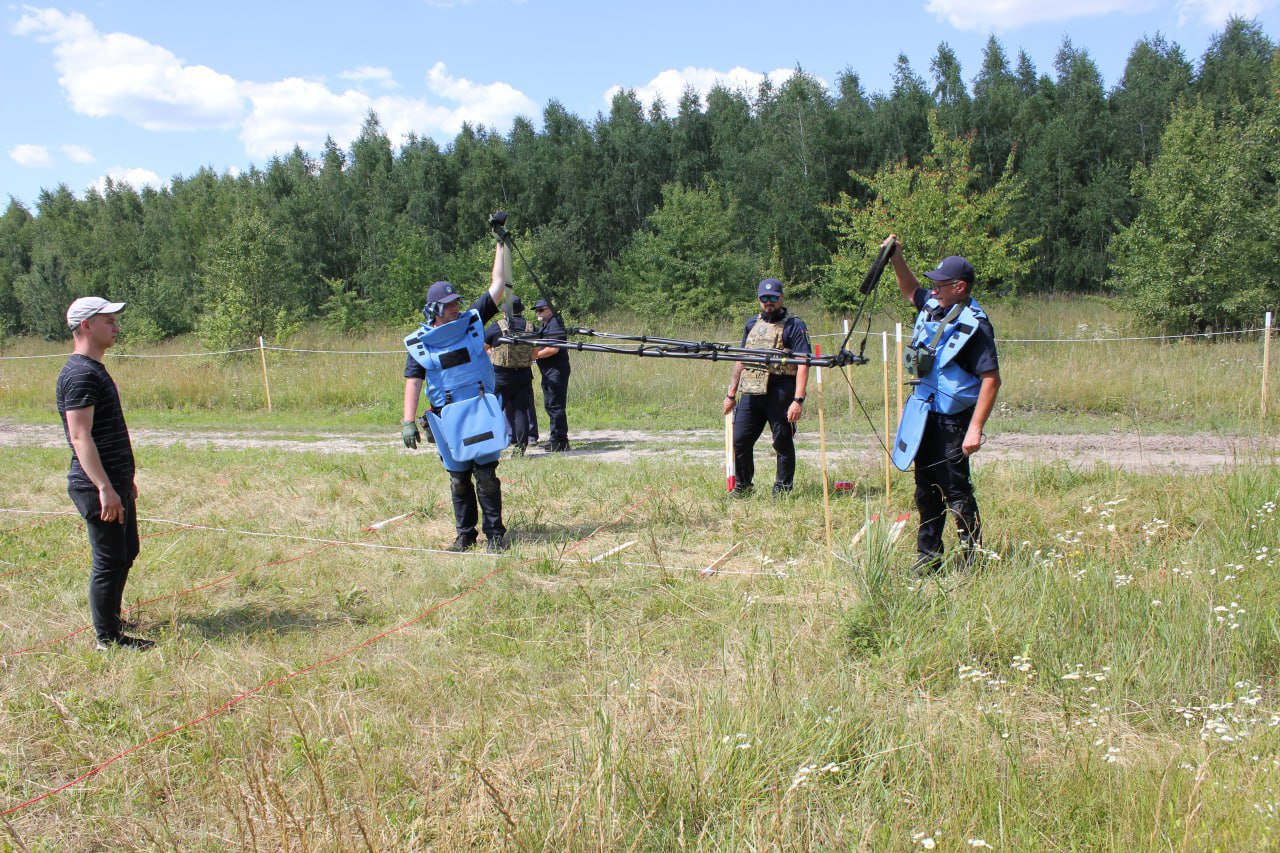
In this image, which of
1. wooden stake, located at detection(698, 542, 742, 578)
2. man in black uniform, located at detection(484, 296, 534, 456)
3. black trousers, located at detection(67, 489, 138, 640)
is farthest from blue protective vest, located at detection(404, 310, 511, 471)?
man in black uniform, located at detection(484, 296, 534, 456)

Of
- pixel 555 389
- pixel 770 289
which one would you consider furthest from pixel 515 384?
pixel 770 289

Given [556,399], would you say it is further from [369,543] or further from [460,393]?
[460,393]

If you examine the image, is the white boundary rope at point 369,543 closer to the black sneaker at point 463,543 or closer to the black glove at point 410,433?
the black sneaker at point 463,543

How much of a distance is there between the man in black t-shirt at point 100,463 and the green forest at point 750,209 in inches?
676

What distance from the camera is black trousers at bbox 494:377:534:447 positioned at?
11062 millimetres

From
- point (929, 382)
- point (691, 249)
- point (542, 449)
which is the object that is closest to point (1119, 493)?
point (929, 382)

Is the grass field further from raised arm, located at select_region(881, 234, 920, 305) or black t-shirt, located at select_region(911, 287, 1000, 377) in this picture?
raised arm, located at select_region(881, 234, 920, 305)

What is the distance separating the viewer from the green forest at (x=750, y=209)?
21438mm

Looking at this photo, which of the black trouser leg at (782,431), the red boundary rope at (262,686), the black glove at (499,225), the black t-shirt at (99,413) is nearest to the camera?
the red boundary rope at (262,686)

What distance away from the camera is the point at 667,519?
699 centimetres

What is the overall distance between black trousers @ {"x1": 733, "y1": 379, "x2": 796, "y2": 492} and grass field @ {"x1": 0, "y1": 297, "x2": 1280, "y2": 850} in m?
0.50

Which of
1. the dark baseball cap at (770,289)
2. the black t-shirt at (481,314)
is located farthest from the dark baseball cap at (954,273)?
the black t-shirt at (481,314)

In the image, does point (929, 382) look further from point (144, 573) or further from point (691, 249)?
point (691, 249)

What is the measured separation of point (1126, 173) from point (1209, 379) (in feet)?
112
